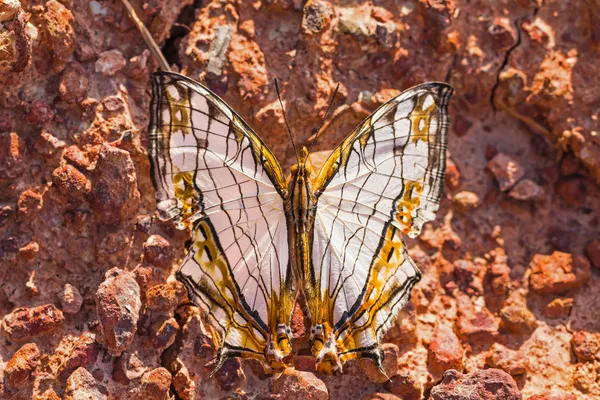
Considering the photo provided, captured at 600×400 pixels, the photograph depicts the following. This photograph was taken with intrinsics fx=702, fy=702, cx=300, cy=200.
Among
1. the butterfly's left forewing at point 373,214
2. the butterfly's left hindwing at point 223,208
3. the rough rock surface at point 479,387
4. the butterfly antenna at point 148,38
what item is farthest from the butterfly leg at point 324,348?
the butterfly antenna at point 148,38

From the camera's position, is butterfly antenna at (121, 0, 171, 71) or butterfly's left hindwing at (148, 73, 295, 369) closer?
butterfly's left hindwing at (148, 73, 295, 369)

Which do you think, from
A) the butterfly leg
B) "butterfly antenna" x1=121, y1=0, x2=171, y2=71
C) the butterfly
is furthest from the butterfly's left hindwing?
"butterfly antenna" x1=121, y1=0, x2=171, y2=71

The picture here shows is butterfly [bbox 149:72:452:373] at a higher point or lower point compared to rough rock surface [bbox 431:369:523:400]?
higher

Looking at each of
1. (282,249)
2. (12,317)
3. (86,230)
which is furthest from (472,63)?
(12,317)

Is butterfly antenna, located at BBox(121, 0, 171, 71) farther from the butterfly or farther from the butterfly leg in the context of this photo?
the butterfly leg

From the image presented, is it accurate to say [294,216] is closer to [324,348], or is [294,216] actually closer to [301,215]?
[301,215]

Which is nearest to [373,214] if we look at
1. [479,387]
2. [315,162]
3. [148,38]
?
[315,162]

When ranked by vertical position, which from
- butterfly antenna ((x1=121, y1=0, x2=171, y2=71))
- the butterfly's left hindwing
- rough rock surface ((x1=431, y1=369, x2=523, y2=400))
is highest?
butterfly antenna ((x1=121, y1=0, x2=171, y2=71))

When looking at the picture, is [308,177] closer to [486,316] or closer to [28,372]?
[486,316]
